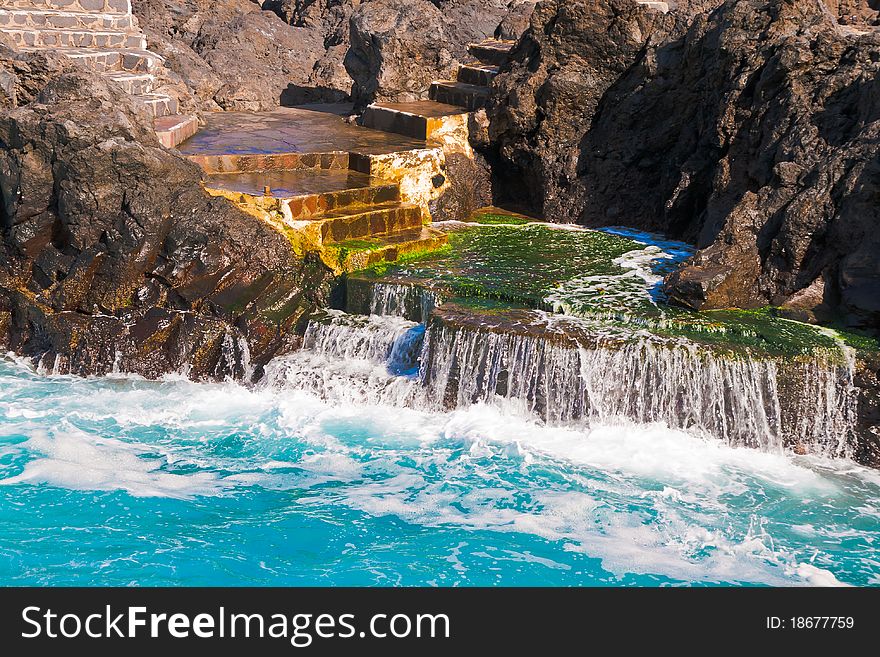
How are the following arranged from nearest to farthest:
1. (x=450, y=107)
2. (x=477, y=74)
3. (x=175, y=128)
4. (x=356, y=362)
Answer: (x=356, y=362)
(x=175, y=128)
(x=450, y=107)
(x=477, y=74)

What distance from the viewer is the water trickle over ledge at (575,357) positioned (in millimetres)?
7434

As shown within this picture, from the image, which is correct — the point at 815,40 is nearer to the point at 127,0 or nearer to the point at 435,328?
the point at 435,328

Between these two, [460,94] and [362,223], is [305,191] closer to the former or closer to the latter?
[362,223]

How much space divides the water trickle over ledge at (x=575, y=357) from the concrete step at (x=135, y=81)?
4.28 meters

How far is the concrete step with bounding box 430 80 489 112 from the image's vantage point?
38.7 ft

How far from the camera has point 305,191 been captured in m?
9.70

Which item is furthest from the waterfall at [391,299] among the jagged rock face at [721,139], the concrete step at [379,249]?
the jagged rock face at [721,139]

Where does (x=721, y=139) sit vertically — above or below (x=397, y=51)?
below

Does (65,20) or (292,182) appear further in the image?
(65,20)

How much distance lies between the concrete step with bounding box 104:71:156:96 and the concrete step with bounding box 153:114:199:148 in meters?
0.49

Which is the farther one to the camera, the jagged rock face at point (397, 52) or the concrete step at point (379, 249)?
the jagged rock face at point (397, 52)

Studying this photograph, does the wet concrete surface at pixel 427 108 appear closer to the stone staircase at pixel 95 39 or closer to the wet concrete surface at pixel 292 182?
the wet concrete surface at pixel 292 182

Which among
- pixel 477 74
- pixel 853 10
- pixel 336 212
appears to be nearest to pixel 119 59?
pixel 336 212

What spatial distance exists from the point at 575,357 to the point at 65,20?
7.81 metres
